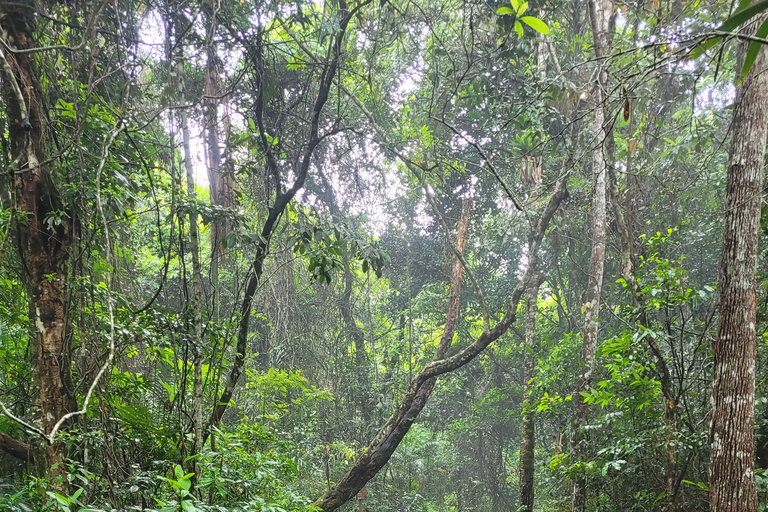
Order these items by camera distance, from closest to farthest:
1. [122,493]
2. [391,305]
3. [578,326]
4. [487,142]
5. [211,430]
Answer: [122,493]
[211,430]
[487,142]
[578,326]
[391,305]

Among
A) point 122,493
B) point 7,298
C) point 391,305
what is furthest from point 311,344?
point 122,493

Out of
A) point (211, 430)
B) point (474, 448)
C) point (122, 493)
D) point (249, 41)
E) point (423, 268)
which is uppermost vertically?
point (249, 41)

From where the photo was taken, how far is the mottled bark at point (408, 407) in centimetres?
571

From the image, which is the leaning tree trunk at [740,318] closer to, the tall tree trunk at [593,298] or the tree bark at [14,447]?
the tall tree trunk at [593,298]

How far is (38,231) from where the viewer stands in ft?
8.00

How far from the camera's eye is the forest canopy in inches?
93.4

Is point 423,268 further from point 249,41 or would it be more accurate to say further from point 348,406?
point 249,41

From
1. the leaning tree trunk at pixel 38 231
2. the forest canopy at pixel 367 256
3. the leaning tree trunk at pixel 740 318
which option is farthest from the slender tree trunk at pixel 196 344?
the leaning tree trunk at pixel 740 318

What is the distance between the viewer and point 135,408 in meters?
2.51

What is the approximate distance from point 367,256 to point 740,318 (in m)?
2.25

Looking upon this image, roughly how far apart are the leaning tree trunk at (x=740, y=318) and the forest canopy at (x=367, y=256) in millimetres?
13

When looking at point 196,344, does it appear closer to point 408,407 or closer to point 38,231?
point 38,231

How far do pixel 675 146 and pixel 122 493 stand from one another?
6.38 meters

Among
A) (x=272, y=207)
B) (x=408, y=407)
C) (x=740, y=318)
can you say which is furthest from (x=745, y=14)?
(x=408, y=407)
